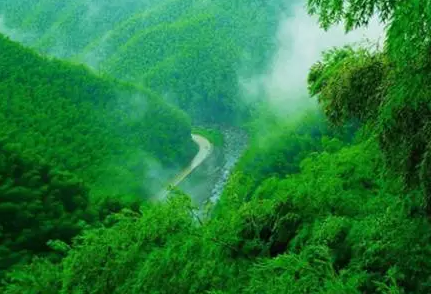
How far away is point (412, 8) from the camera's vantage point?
14.4 feet

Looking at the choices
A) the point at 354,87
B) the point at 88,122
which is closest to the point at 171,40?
the point at 88,122

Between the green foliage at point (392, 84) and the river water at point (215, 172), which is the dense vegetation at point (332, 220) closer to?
the green foliage at point (392, 84)

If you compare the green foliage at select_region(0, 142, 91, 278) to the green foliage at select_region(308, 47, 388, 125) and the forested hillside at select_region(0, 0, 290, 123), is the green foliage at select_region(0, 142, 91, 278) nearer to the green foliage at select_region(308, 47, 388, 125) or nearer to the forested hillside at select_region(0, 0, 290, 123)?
the green foliage at select_region(308, 47, 388, 125)

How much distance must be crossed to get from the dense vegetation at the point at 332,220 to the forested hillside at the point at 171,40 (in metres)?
83.9

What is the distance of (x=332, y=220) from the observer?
6688 millimetres

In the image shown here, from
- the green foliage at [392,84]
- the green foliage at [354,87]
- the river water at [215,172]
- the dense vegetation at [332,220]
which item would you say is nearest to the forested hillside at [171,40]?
the river water at [215,172]

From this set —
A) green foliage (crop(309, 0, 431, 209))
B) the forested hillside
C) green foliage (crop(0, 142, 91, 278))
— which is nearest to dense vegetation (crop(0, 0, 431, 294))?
green foliage (crop(309, 0, 431, 209))

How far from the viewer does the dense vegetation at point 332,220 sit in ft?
17.9

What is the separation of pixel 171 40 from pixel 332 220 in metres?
106

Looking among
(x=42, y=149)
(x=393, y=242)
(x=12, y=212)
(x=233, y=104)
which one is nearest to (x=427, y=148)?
(x=393, y=242)

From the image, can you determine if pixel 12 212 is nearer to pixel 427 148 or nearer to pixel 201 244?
pixel 201 244

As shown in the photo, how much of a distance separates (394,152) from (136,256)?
153 inches

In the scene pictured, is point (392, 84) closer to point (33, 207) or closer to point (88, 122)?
point (33, 207)

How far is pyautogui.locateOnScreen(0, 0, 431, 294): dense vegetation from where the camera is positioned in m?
5.44
